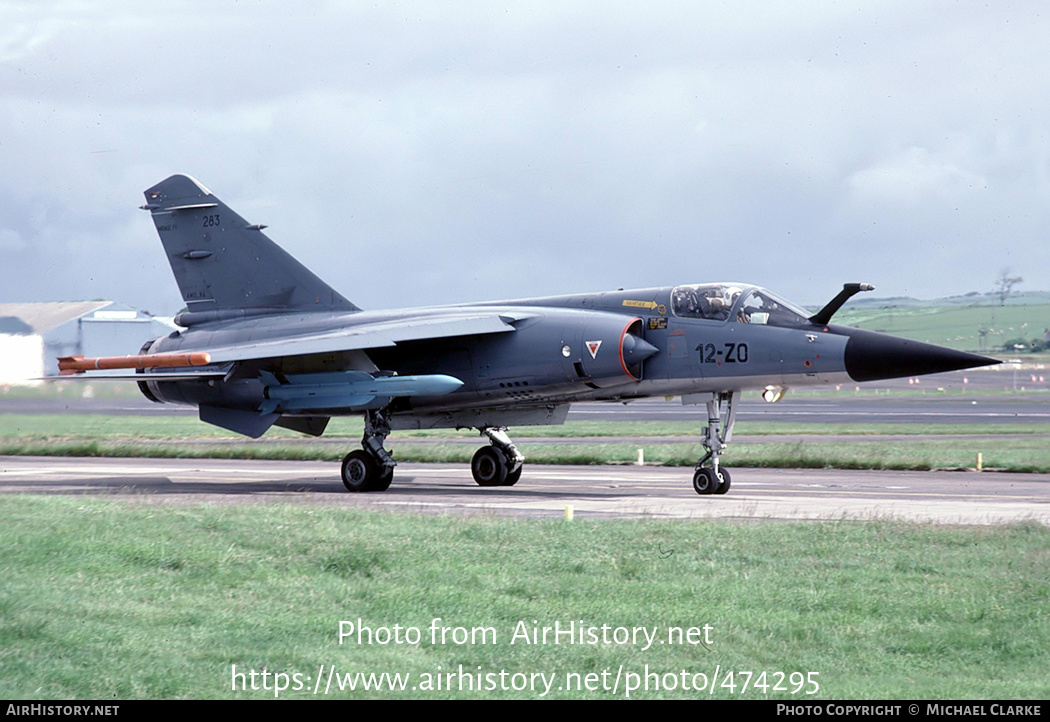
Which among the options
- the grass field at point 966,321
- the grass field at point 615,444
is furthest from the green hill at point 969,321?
the grass field at point 615,444

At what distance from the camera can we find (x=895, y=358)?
1858cm

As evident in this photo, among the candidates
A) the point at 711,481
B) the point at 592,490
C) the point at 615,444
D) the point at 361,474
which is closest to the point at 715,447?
the point at 711,481

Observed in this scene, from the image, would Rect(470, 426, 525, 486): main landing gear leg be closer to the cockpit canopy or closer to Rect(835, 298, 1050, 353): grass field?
the cockpit canopy

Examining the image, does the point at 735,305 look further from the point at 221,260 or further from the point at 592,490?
the point at 221,260

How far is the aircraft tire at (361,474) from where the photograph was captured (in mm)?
21422

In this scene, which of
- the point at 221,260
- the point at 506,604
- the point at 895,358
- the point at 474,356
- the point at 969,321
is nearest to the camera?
the point at 506,604

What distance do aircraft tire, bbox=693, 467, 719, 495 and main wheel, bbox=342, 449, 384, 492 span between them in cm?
579

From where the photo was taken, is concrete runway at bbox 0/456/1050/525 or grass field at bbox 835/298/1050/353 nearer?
concrete runway at bbox 0/456/1050/525

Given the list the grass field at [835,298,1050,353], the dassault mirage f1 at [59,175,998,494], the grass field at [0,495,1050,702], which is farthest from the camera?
the grass field at [835,298,1050,353]

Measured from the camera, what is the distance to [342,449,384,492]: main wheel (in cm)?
2142

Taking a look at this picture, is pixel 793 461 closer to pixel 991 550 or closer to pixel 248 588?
pixel 991 550

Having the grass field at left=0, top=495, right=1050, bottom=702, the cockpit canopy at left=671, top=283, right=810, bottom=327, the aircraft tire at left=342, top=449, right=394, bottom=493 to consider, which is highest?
the cockpit canopy at left=671, top=283, right=810, bottom=327

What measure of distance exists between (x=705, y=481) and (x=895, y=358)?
3730 mm

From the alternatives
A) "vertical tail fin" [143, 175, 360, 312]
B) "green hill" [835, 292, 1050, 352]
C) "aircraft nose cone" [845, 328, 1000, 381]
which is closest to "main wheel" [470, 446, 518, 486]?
"vertical tail fin" [143, 175, 360, 312]
